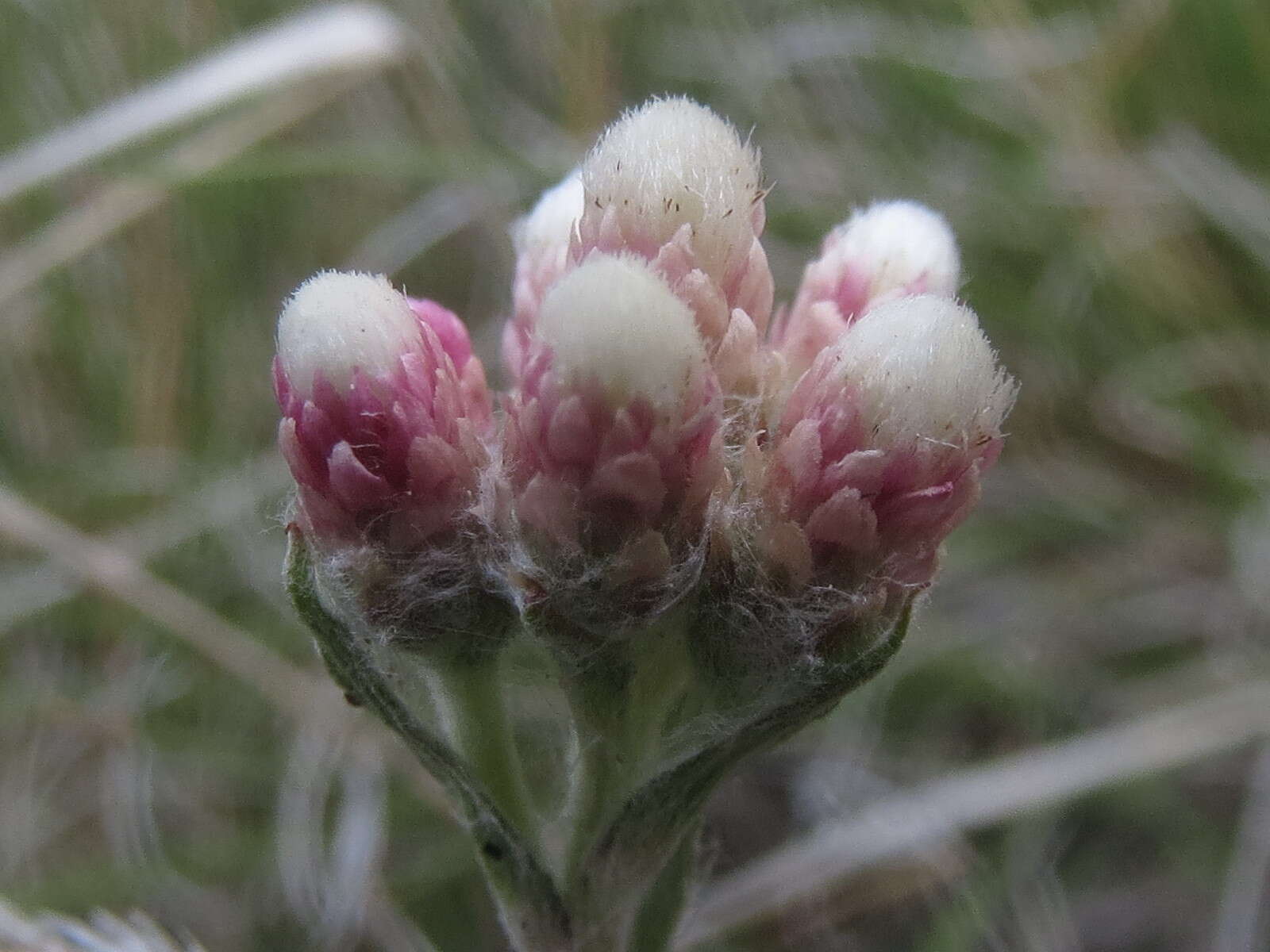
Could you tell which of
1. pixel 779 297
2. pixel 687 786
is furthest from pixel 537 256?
pixel 779 297

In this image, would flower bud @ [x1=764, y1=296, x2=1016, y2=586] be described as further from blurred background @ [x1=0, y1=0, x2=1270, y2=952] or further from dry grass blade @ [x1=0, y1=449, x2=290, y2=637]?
dry grass blade @ [x1=0, y1=449, x2=290, y2=637]

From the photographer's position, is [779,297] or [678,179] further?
[779,297]

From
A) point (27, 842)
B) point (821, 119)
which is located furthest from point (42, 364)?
point (821, 119)

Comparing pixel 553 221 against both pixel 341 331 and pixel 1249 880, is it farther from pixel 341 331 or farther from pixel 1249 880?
pixel 1249 880

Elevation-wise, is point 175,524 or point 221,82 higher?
A: point 221,82

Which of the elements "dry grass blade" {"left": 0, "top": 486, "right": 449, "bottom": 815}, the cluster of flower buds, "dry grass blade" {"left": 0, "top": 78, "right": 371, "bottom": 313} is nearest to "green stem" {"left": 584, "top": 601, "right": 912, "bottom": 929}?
the cluster of flower buds

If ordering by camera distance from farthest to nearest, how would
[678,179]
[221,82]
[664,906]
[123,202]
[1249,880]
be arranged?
1. [123,202]
2. [221,82]
3. [1249,880]
4. [664,906]
5. [678,179]
